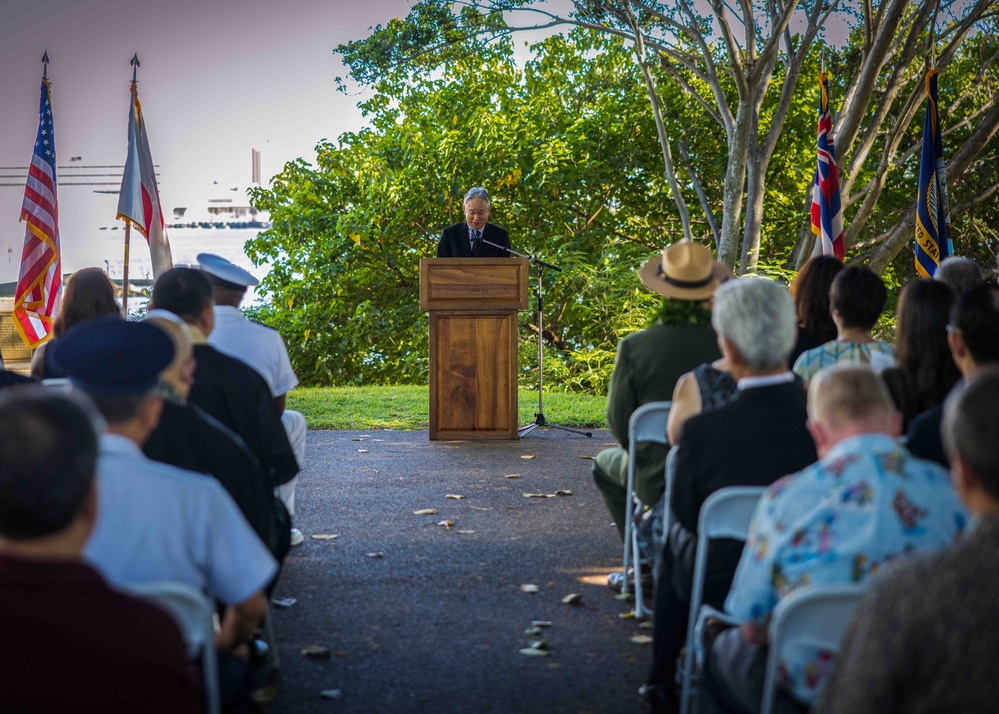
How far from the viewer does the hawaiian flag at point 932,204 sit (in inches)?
368

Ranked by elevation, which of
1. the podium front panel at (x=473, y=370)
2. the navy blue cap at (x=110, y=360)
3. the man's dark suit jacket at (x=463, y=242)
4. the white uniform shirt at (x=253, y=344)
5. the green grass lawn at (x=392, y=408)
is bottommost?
the green grass lawn at (x=392, y=408)

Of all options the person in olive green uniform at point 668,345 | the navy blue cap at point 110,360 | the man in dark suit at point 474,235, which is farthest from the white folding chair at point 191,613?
the man in dark suit at point 474,235

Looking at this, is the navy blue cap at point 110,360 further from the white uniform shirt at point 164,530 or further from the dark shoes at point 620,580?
the dark shoes at point 620,580

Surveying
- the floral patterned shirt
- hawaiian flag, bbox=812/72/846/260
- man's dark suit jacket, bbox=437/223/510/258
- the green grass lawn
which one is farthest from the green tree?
the floral patterned shirt

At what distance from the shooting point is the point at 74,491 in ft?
6.15

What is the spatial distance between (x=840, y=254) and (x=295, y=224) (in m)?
9.91

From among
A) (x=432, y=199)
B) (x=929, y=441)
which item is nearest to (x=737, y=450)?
(x=929, y=441)

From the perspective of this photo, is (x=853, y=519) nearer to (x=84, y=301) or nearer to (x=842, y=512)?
(x=842, y=512)

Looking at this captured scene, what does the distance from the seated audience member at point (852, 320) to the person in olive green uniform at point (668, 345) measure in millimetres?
439

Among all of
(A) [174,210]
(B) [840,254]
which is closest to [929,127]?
(B) [840,254]

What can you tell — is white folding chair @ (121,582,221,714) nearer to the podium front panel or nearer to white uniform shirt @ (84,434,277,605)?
white uniform shirt @ (84,434,277,605)

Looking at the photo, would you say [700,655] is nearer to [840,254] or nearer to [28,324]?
[840,254]

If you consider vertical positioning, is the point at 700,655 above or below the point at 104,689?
below

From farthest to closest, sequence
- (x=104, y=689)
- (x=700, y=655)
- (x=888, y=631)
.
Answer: (x=700, y=655) < (x=104, y=689) < (x=888, y=631)
